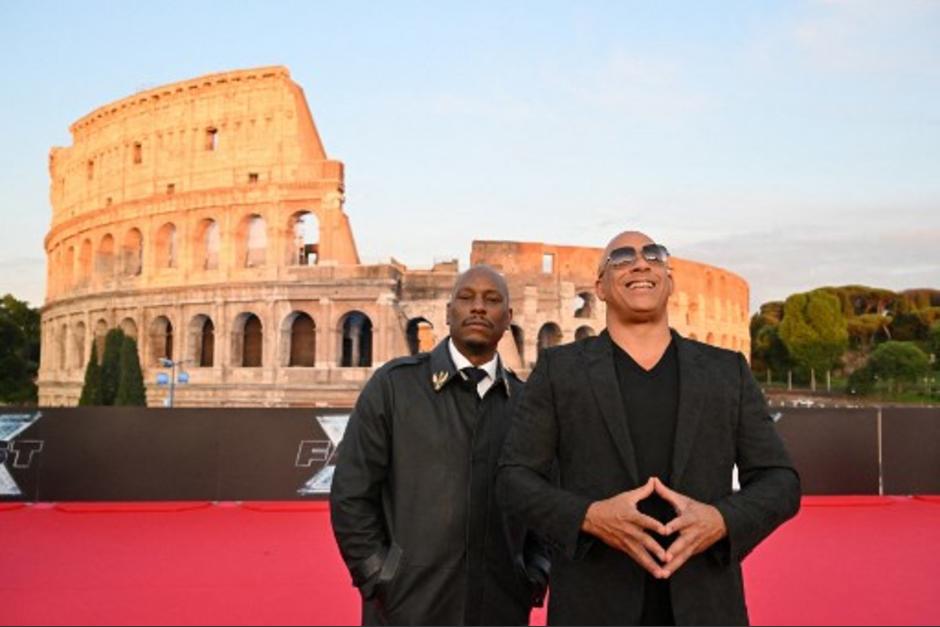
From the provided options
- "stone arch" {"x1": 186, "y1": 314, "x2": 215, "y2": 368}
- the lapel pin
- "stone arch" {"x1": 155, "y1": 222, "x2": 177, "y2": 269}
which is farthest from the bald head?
"stone arch" {"x1": 155, "y1": 222, "x2": 177, "y2": 269}

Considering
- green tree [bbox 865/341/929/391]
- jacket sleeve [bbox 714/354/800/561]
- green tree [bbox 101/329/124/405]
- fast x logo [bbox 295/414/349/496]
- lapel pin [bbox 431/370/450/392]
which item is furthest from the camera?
green tree [bbox 865/341/929/391]

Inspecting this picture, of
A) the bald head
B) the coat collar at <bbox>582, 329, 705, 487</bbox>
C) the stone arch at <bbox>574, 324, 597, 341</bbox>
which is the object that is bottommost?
the coat collar at <bbox>582, 329, 705, 487</bbox>

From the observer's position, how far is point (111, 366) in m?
30.9

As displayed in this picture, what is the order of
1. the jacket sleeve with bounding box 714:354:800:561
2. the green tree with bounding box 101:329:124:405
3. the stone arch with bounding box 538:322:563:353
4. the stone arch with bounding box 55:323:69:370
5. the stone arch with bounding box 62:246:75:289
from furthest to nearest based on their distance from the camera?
1. the stone arch with bounding box 62:246:75:289
2. the stone arch with bounding box 55:323:69:370
3. the stone arch with bounding box 538:322:563:353
4. the green tree with bounding box 101:329:124:405
5. the jacket sleeve with bounding box 714:354:800:561

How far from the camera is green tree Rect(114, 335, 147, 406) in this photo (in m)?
29.6

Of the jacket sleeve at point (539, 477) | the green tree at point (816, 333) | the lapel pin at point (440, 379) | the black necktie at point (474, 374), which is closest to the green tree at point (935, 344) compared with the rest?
the green tree at point (816, 333)

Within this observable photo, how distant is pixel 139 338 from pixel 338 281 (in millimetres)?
10485

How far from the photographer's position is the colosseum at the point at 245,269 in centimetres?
3184

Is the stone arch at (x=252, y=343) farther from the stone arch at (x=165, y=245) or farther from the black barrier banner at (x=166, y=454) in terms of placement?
the black barrier banner at (x=166, y=454)

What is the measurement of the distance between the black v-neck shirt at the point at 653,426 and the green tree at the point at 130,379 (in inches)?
1187

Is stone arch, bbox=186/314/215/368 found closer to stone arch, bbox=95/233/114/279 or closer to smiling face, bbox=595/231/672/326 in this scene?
stone arch, bbox=95/233/114/279

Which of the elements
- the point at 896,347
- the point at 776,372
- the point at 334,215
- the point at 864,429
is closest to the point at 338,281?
the point at 334,215

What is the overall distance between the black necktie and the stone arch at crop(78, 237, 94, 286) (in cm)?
4100

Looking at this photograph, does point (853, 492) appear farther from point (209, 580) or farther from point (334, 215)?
point (334, 215)
